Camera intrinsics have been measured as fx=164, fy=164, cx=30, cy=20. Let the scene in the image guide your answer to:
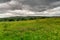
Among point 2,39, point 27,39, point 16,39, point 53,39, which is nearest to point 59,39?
point 53,39

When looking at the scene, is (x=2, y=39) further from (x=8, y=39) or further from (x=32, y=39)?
(x=32, y=39)

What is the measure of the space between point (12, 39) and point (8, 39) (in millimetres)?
580

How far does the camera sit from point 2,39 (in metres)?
21.7

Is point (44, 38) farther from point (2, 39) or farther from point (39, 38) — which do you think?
point (2, 39)

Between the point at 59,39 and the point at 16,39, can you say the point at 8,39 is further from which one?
the point at 59,39

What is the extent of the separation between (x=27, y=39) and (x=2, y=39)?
3.33m

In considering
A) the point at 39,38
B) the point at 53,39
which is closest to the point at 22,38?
the point at 39,38

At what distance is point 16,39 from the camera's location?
839 inches

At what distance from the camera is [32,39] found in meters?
21.5

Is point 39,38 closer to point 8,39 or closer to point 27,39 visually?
point 27,39

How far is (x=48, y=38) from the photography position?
2188 cm

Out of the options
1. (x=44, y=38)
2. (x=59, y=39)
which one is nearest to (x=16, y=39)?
(x=44, y=38)

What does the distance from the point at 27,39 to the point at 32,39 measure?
2.18 ft

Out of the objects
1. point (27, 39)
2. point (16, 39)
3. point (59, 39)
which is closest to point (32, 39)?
point (27, 39)
